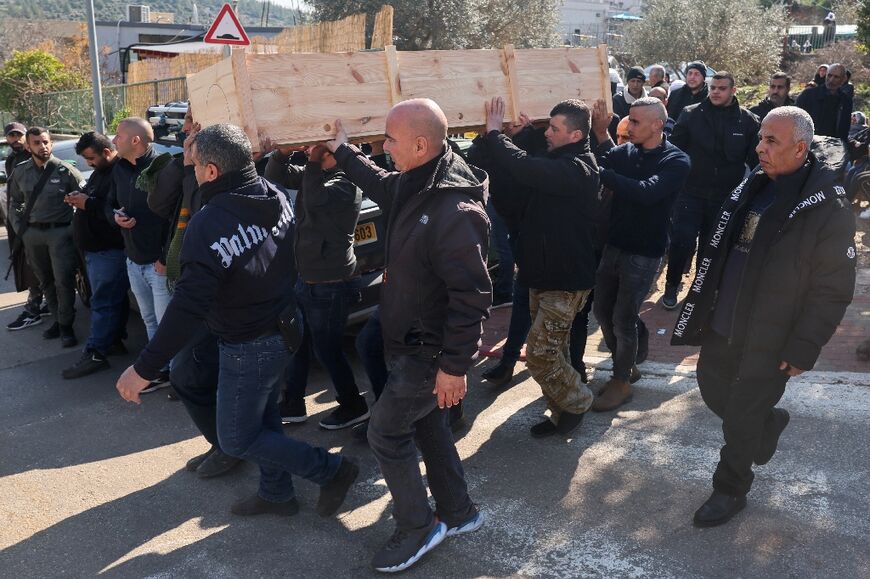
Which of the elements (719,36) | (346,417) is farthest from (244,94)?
(719,36)

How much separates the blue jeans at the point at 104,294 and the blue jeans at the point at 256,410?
10.4ft

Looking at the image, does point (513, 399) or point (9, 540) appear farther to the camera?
point (513, 399)

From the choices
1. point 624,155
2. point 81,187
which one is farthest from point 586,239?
point 81,187

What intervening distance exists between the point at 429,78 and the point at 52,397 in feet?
11.9

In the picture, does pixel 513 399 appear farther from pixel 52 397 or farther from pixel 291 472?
pixel 52 397

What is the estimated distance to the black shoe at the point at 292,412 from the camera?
5016 millimetres

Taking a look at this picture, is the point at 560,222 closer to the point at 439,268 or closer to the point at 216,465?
the point at 439,268

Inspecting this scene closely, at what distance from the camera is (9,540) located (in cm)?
380

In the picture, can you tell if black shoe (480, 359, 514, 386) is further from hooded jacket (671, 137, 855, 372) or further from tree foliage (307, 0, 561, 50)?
tree foliage (307, 0, 561, 50)

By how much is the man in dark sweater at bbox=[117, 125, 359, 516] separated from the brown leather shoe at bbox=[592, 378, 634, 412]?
192 centimetres

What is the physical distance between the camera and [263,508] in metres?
3.94

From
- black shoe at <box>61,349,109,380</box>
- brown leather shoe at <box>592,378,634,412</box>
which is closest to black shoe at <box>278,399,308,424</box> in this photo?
brown leather shoe at <box>592,378,634,412</box>

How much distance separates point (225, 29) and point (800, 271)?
723 centimetres

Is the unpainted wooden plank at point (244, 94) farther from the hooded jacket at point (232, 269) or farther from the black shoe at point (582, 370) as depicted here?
the black shoe at point (582, 370)
